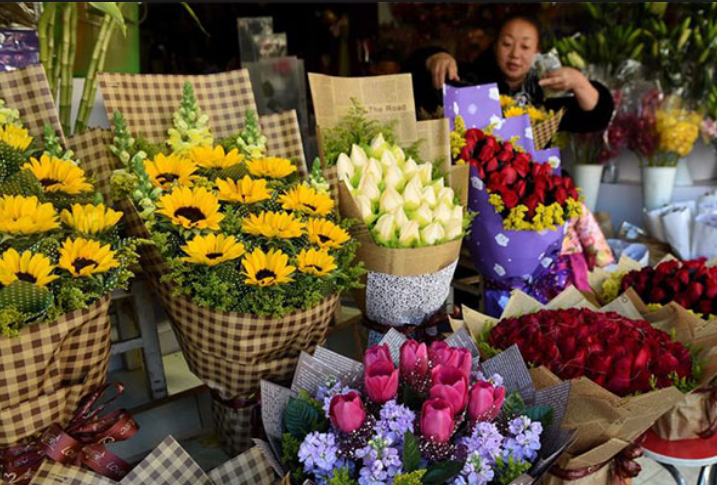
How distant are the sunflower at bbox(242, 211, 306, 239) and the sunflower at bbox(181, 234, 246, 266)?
0.04 m

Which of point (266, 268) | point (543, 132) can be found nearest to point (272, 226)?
point (266, 268)

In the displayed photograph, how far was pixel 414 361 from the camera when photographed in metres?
0.92

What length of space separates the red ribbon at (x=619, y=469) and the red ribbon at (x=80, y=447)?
66 cm

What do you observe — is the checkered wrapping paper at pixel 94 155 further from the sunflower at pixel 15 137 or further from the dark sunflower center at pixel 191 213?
the dark sunflower center at pixel 191 213

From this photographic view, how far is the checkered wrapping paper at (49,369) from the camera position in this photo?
0.79 meters

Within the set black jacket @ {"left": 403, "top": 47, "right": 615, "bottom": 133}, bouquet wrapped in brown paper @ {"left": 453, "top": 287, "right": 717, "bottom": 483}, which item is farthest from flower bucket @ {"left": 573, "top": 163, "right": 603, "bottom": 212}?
bouquet wrapped in brown paper @ {"left": 453, "top": 287, "right": 717, "bottom": 483}

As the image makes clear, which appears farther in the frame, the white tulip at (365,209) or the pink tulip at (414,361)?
the white tulip at (365,209)

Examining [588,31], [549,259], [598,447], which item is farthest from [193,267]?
[588,31]

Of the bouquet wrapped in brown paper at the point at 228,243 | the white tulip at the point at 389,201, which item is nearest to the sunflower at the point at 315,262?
the bouquet wrapped in brown paper at the point at 228,243

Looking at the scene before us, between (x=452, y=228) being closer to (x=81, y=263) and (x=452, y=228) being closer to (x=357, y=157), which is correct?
(x=357, y=157)

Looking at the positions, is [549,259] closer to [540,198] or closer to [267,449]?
[540,198]

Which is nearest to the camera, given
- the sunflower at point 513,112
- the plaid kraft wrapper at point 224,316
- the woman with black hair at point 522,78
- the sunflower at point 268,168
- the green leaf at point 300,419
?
the green leaf at point 300,419

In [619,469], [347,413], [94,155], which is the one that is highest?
[94,155]

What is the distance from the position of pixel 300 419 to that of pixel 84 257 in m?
0.37
